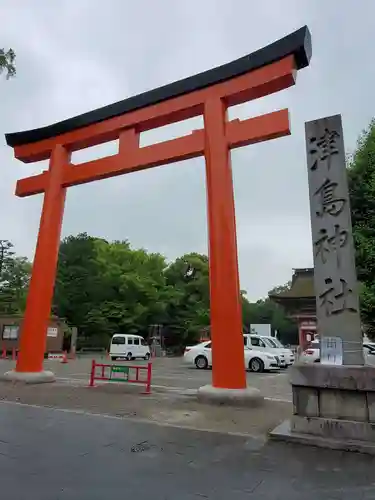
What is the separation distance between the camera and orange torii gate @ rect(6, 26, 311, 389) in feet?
27.3

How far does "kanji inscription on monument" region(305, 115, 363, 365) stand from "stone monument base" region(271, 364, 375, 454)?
32cm

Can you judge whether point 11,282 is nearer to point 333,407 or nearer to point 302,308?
point 302,308

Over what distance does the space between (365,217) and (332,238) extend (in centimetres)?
476

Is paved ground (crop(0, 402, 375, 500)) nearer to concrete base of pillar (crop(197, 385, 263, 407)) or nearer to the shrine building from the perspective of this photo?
concrete base of pillar (crop(197, 385, 263, 407))

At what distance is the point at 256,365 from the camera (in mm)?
16344

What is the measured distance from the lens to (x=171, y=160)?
9.85 metres

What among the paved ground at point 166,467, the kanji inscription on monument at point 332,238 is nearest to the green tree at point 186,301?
the kanji inscription on monument at point 332,238

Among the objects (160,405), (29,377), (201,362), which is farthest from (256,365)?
(160,405)

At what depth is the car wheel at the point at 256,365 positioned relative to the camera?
640 inches

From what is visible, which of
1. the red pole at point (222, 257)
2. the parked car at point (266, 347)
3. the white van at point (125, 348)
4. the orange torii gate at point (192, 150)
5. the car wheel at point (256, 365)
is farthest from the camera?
the white van at point (125, 348)

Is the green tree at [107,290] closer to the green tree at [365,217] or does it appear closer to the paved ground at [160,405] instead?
the paved ground at [160,405]

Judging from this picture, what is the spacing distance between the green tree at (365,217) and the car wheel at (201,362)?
9.52 meters

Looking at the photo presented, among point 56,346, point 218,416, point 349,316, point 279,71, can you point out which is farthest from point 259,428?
point 56,346

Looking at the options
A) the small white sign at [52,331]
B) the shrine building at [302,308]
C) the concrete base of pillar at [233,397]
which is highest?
the shrine building at [302,308]
